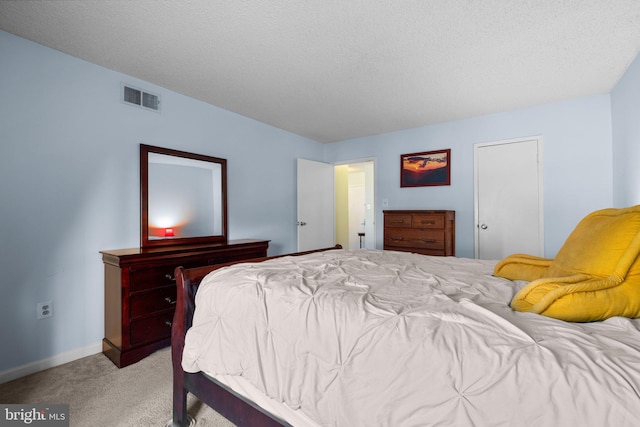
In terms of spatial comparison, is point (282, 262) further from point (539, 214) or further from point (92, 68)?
point (539, 214)

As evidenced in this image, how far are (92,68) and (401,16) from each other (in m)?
2.55

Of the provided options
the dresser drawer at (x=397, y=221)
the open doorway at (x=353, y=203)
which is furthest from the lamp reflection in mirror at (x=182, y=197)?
the open doorway at (x=353, y=203)

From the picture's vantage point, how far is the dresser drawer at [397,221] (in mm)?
3895

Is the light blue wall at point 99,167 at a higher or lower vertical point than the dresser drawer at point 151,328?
higher

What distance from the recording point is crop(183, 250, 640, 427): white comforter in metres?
0.69

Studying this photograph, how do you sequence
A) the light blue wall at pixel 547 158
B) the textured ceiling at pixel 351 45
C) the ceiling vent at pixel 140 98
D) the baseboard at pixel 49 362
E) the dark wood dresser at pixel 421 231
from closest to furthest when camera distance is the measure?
the textured ceiling at pixel 351 45, the baseboard at pixel 49 362, the ceiling vent at pixel 140 98, the light blue wall at pixel 547 158, the dark wood dresser at pixel 421 231

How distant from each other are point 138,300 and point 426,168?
3.82m

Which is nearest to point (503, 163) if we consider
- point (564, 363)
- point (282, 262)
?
point (282, 262)

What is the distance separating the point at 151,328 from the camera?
2.42 m

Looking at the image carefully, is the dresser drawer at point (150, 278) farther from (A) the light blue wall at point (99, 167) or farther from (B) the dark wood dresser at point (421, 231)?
(B) the dark wood dresser at point (421, 231)

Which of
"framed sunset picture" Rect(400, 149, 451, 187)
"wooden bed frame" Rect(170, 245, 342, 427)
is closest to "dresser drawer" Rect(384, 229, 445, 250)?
"framed sunset picture" Rect(400, 149, 451, 187)

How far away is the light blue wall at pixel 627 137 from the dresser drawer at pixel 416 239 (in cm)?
169

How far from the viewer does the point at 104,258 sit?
2.45m

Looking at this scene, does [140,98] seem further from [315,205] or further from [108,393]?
[315,205]
